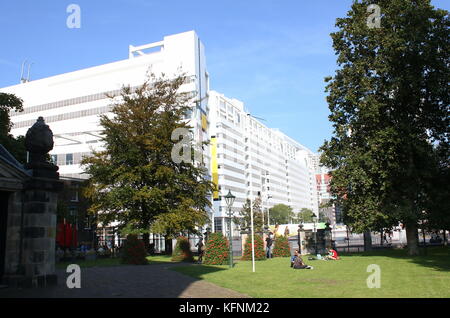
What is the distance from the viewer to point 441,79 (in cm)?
2734

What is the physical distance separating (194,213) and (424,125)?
18852mm

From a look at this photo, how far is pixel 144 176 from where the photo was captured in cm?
3156

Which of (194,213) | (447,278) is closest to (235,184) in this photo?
(194,213)

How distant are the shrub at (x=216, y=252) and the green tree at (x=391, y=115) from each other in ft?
33.5

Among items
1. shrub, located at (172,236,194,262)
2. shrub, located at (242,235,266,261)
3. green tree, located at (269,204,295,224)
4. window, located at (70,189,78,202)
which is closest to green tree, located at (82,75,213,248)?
shrub, located at (172,236,194,262)

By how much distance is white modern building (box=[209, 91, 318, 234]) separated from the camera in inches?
4103

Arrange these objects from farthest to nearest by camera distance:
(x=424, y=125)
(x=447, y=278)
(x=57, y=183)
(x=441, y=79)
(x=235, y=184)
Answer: (x=235, y=184) → (x=424, y=125) → (x=441, y=79) → (x=447, y=278) → (x=57, y=183)

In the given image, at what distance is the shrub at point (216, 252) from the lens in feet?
78.6

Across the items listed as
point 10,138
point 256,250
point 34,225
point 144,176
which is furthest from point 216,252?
point 10,138

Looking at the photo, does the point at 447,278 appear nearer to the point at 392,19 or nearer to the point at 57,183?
the point at 57,183

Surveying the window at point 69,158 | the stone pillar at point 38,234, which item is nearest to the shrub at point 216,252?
the stone pillar at point 38,234

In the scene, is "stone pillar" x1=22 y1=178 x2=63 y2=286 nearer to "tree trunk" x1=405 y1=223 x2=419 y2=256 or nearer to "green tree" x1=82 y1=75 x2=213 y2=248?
"green tree" x1=82 y1=75 x2=213 y2=248

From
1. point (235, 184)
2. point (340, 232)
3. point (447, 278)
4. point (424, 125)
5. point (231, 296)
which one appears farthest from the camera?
point (340, 232)

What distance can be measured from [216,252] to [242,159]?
320 ft
